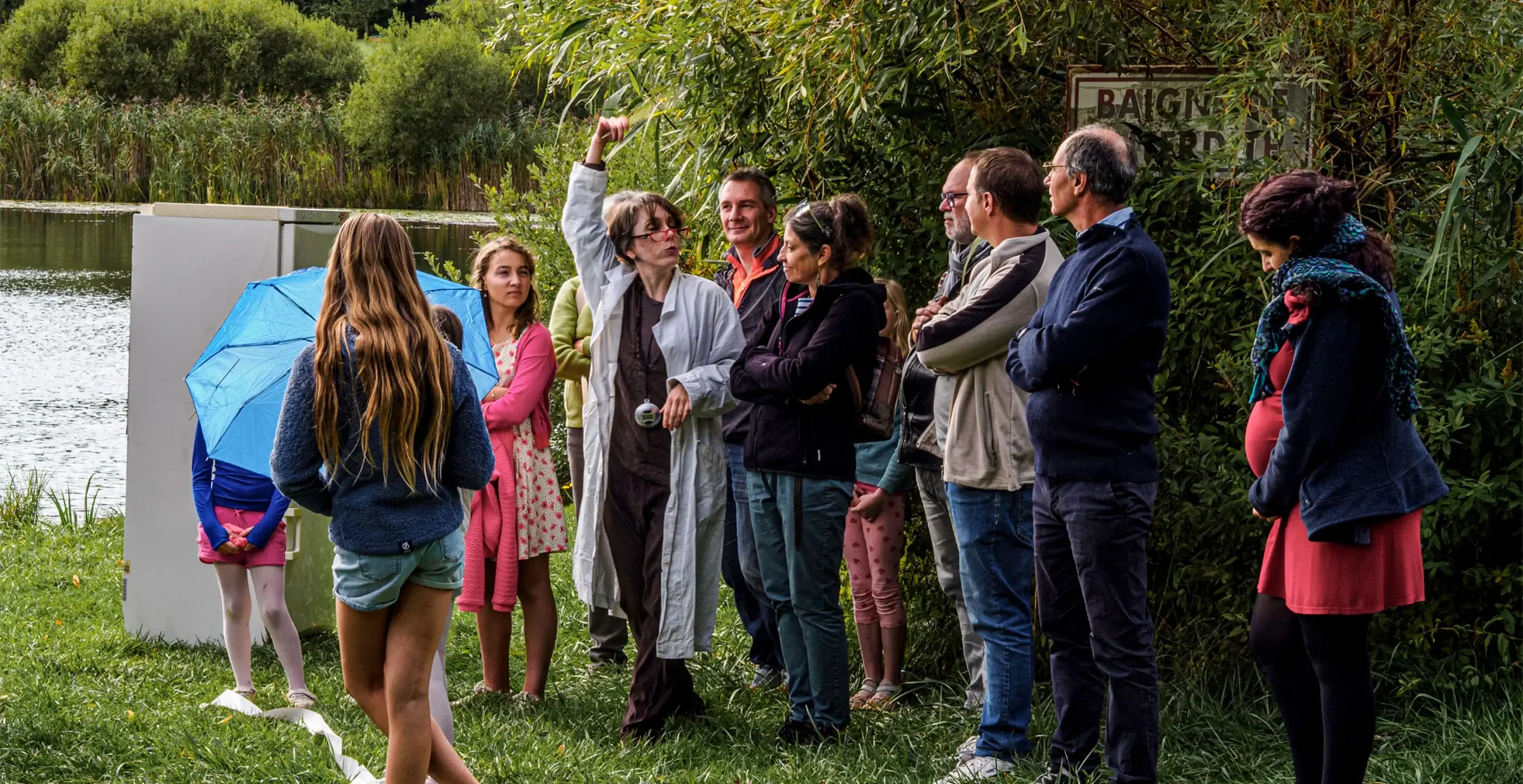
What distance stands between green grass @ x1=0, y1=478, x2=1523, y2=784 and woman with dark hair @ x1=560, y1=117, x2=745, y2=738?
0.34m

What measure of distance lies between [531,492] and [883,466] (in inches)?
48.6

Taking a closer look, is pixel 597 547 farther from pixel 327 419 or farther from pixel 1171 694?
pixel 1171 694

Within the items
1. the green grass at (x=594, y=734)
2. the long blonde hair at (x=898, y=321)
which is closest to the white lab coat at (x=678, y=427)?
the green grass at (x=594, y=734)

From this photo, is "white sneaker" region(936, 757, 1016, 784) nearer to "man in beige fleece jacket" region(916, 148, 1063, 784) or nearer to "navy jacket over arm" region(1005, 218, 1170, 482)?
"man in beige fleece jacket" region(916, 148, 1063, 784)

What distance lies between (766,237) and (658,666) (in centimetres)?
151

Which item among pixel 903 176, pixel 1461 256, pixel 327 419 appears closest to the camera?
pixel 327 419

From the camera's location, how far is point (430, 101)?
30266 millimetres

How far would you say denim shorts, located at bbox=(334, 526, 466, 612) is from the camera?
3482mm

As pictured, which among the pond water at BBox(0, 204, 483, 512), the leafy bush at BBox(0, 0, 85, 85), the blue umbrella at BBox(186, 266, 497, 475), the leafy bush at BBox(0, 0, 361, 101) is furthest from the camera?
the leafy bush at BBox(0, 0, 85, 85)

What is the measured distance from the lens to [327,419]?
342 centimetres

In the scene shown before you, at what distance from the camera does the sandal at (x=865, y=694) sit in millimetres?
5164

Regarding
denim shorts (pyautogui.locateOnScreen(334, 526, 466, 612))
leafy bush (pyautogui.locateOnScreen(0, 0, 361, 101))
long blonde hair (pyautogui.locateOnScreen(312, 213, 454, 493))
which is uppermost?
leafy bush (pyautogui.locateOnScreen(0, 0, 361, 101))

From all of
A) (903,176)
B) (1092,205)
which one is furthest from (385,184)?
(1092,205)

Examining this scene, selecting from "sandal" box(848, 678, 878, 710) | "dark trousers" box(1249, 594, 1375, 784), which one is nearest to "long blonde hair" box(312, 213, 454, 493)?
"dark trousers" box(1249, 594, 1375, 784)
